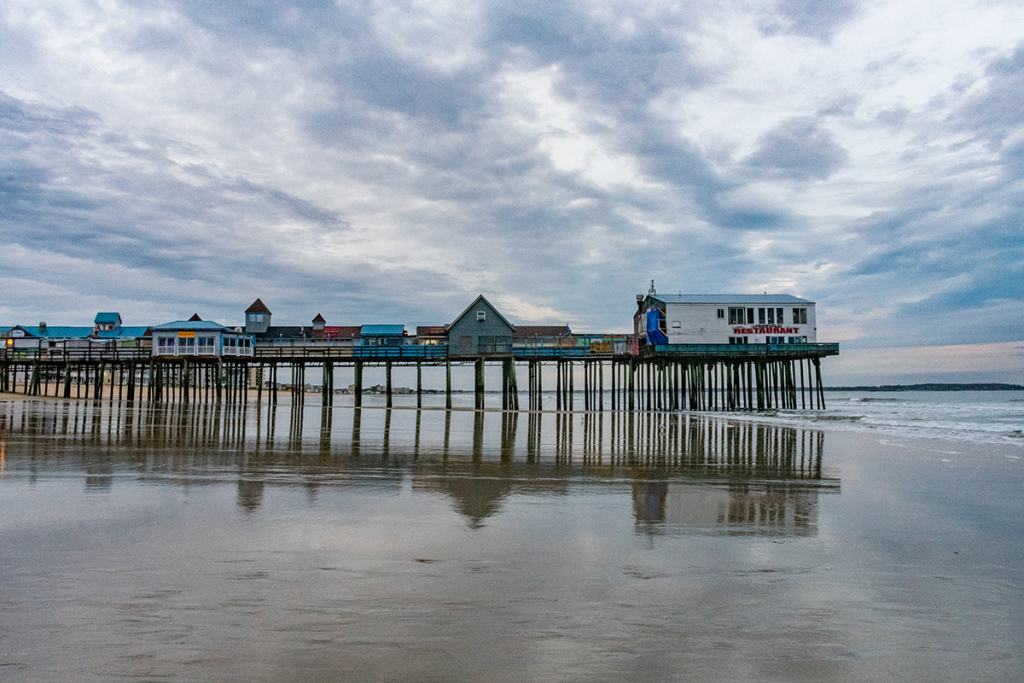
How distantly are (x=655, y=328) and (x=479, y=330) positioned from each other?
14.1 metres

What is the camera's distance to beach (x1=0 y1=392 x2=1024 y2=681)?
135 inches

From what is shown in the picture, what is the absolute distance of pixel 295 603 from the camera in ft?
13.7

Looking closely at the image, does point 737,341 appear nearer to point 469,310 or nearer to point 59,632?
point 469,310

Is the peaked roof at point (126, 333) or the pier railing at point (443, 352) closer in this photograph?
the pier railing at point (443, 352)

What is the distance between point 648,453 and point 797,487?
469cm

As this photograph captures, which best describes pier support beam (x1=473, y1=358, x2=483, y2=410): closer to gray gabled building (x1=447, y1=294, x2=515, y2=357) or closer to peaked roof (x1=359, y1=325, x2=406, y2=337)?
gray gabled building (x1=447, y1=294, x2=515, y2=357)

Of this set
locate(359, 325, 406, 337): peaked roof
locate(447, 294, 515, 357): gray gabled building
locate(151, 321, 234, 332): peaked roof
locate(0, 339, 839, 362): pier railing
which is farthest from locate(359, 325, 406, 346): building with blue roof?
locate(151, 321, 234, 332): peaked roof

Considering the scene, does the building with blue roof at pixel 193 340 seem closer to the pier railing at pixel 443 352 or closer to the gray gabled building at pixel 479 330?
the pier railing at pixel 443 352

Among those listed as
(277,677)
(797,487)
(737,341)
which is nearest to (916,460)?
(797,487)

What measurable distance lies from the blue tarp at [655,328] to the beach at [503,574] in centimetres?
3524

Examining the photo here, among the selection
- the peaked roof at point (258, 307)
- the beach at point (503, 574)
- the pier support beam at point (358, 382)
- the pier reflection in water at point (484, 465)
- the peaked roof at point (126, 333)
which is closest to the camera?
the beach at point (503, 574)

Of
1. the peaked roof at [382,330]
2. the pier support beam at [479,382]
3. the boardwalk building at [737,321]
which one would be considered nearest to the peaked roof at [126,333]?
the peaked roof at [382,330]

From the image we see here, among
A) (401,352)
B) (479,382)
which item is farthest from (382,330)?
(479,382)

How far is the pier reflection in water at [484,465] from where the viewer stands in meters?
7.72
